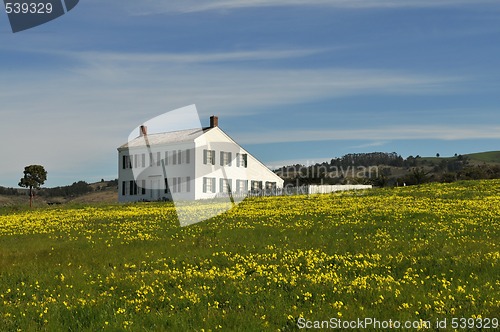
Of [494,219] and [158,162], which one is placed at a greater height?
[158,162]

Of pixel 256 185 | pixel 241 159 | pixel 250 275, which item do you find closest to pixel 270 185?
pixel 256 185

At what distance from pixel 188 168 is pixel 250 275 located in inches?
2218

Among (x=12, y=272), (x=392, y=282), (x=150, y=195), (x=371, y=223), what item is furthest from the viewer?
(x=150, y=195)

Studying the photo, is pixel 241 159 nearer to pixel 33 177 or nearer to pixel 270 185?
pixel 270 185

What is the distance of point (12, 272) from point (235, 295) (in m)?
8.83

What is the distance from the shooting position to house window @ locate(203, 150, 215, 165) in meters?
70.2

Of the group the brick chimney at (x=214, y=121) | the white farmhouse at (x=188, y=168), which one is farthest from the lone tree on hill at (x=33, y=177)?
the brick chimney at (x=214, y=121)

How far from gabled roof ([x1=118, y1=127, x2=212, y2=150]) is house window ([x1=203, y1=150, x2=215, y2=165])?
2603 mm

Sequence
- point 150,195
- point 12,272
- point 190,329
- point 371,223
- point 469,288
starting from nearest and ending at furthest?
1. point 190,329
2. point 469,288
3. point 12,272
4. point 371,223
5. point 150,195

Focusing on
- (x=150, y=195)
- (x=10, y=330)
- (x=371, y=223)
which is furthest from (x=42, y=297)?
(x=150, y=195)

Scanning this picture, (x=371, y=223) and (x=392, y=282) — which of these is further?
(x=371, y=223)

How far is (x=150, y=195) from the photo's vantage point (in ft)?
242

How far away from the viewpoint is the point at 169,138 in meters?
76.8

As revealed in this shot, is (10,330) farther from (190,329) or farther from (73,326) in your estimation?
(190,329)
